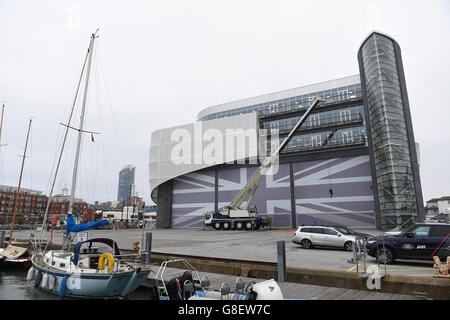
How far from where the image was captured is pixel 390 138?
32500 millimetres

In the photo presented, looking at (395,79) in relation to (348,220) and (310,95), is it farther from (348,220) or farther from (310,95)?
(348,220)

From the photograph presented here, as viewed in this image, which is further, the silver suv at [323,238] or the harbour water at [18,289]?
the silver suv at [323,238]

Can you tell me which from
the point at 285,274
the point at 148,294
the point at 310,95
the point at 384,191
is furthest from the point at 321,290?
the point at 310,95

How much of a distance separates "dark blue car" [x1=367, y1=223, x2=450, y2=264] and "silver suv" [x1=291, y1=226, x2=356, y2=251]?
4410 millimetres

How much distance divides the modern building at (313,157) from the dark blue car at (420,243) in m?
23.3

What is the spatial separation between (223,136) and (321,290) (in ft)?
132

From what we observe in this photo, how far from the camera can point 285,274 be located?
1002cm

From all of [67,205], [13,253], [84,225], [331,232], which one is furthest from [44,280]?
[67,205]

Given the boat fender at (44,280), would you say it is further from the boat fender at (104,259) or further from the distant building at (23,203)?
the distant building at (23,203)

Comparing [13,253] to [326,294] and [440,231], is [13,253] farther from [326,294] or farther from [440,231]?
[440,231]

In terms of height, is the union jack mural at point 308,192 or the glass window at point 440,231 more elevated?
the union jack mural at point 308,192

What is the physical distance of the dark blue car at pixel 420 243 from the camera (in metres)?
10.5

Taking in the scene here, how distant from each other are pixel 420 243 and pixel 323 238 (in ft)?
21.6

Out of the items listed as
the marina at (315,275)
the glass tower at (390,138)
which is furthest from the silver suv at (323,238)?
the glass tower at (390,138)
